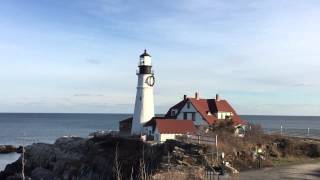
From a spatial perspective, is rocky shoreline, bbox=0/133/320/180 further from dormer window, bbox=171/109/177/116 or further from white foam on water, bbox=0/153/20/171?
white foam on water, bbox=0/153/20/171

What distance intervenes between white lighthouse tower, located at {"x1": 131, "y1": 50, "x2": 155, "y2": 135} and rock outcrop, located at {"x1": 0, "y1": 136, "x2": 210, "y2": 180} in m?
4.03

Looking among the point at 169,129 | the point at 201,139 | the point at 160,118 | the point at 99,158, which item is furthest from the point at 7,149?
the point at 201,139

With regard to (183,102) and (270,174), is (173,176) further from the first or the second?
(183,102)

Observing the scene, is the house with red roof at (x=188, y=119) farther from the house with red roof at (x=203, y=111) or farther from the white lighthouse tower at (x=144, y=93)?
the white lighthouse tower at (x=144, y=93)

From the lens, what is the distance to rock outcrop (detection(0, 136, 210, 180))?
110ft

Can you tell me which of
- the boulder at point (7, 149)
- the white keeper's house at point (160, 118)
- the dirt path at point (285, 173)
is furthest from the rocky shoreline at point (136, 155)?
the boulder at point (7, 149)

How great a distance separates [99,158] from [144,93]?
8.84 meters

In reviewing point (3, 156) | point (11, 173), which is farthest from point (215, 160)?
point (3, 156)

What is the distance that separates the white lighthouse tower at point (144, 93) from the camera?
147 ft

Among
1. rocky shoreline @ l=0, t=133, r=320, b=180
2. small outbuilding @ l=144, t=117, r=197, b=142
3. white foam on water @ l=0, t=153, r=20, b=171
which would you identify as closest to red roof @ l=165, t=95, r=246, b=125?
small outbuilding @ l=144, t=117, r=197, b=142

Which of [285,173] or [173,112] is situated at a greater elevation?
[173,112]

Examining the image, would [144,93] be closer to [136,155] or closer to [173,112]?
[173,112]

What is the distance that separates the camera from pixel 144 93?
4519 cm

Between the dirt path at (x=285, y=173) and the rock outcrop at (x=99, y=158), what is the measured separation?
4586 mm
